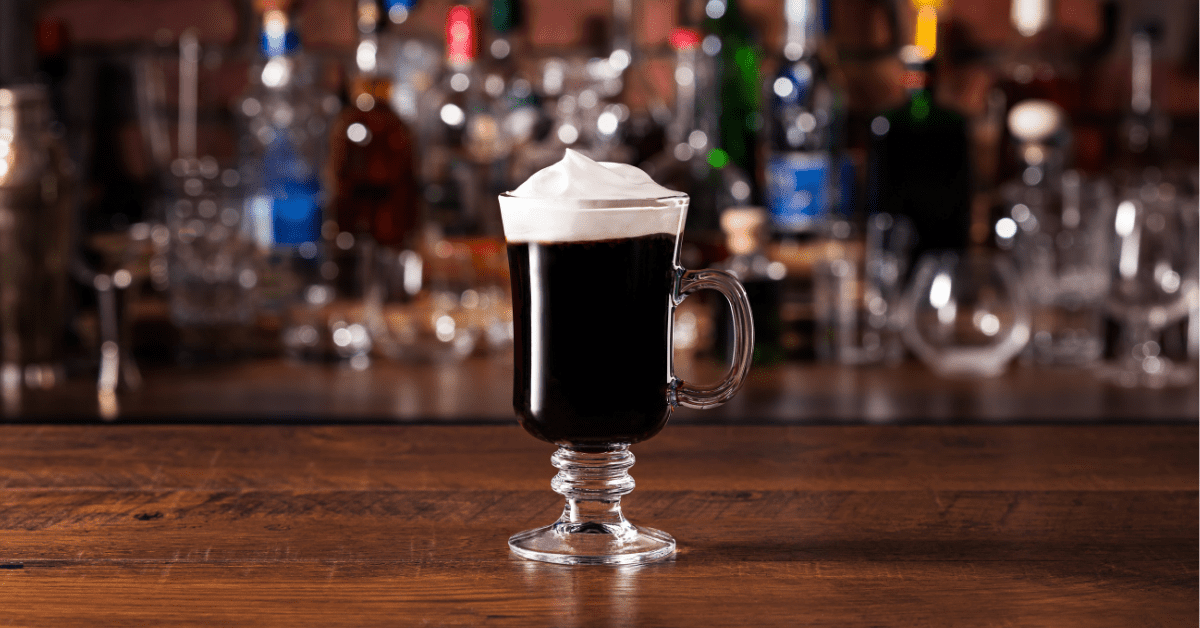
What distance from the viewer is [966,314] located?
152cm

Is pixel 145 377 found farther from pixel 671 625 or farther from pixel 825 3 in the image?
pixel 671 625

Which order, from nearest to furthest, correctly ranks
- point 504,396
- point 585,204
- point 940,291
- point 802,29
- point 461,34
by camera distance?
point 585,204, point 504,396, point 940,291, point 461,34, point 802,29

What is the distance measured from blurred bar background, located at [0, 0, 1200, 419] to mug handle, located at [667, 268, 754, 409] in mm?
765

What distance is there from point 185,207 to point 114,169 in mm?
198

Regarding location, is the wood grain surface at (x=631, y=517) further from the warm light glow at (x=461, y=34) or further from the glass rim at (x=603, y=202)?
the warm light glow at (x=461, y=34)

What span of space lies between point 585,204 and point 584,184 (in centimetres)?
1

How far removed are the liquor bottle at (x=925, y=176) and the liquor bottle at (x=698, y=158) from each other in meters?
0.17

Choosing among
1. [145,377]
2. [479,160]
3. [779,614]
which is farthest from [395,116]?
[779,614]

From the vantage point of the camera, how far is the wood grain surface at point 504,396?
128 centimetres

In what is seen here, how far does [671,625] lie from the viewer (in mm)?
518

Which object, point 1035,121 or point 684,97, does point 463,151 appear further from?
point 1035,121

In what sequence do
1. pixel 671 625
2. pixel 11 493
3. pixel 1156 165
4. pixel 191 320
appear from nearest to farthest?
pixel 671 625, pixel 11 493, pixel 191 320, pixel 1156 165

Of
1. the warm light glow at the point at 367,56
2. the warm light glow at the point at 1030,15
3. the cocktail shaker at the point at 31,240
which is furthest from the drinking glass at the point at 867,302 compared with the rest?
the cocktail shaker at the point at 31,240

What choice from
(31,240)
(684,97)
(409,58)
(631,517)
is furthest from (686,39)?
(631,517)
